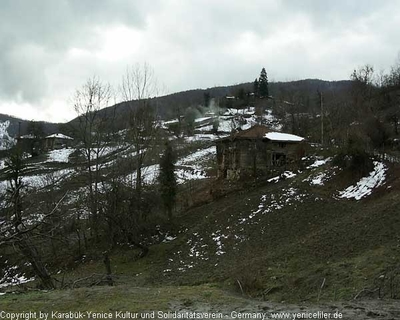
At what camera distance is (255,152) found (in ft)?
140

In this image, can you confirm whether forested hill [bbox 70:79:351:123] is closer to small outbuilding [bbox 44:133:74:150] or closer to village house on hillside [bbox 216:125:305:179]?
small outbuilding [bbox 44:133:74:150]

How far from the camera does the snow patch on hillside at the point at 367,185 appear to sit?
2686cm

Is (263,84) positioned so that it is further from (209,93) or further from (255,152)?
(255,152)

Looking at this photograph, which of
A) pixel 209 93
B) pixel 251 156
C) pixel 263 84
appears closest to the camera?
pixel 251 156

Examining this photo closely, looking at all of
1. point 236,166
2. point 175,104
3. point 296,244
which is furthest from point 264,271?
point 175,104

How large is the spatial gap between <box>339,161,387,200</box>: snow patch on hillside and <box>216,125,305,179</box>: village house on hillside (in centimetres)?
1257

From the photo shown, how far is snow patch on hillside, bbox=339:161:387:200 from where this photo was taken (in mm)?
26861

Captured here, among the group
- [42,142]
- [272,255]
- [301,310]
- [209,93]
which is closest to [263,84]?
[209,93]

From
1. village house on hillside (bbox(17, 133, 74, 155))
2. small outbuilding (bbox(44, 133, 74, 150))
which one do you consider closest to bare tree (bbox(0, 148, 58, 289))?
village house on hillside (bbox(17, 133, 74, 155))

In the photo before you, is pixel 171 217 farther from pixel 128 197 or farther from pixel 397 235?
pixel 397 235

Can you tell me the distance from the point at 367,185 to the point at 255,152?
15988 millimetres

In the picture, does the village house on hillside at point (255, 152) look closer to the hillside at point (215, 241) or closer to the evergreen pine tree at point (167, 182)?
the hillside at point (215, 241)

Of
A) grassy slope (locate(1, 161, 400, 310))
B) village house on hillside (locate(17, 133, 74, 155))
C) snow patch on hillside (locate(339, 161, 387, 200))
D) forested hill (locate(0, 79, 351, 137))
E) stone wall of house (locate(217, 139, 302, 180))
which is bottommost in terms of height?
grassy slope (locate(1, 161, 400, 310))

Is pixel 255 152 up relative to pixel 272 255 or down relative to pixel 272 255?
up
